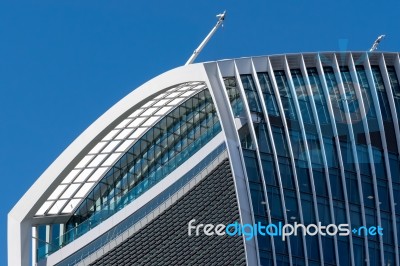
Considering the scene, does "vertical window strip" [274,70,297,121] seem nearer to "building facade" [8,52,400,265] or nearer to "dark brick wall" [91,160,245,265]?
"building facade" [8,52,400,265]

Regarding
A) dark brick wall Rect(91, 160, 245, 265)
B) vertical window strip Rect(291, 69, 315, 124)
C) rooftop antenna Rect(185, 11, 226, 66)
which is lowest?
dark brick wall Rect(91, 160, 245, 265)

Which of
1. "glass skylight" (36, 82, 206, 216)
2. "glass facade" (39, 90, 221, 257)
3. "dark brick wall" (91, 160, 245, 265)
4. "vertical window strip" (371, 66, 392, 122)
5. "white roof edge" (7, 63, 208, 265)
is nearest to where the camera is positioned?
"dark brick wall" (91, 160, 245, 265)

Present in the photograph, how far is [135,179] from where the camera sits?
113 m

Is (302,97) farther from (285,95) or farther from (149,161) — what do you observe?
(149,161)

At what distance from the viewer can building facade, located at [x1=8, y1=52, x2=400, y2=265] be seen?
341 ft

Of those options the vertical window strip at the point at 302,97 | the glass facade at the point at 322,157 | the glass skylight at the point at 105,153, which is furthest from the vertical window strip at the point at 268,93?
the glass skylight at the point at 105,153

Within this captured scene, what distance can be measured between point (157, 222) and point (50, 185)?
8.86 meters

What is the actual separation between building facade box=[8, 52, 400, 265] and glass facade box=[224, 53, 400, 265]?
0.19 feet

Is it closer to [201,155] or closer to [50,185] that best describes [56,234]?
[50,185]

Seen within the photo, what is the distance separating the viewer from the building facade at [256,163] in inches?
4097

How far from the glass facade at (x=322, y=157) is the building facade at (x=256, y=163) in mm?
57

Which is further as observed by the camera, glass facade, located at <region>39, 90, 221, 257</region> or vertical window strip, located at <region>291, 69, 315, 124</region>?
glass facade, located at <region>39, 90, 221, 257</region>

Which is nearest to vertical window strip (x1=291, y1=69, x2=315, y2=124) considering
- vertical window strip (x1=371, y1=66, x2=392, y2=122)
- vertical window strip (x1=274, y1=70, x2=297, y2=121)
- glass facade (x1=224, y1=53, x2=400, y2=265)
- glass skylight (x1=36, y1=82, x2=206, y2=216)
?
glass facade (x1=224, y1=53, x2=400, y2=265)

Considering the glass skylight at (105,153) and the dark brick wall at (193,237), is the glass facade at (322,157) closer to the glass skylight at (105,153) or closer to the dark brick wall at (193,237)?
the dark brick wall at (193,237)
